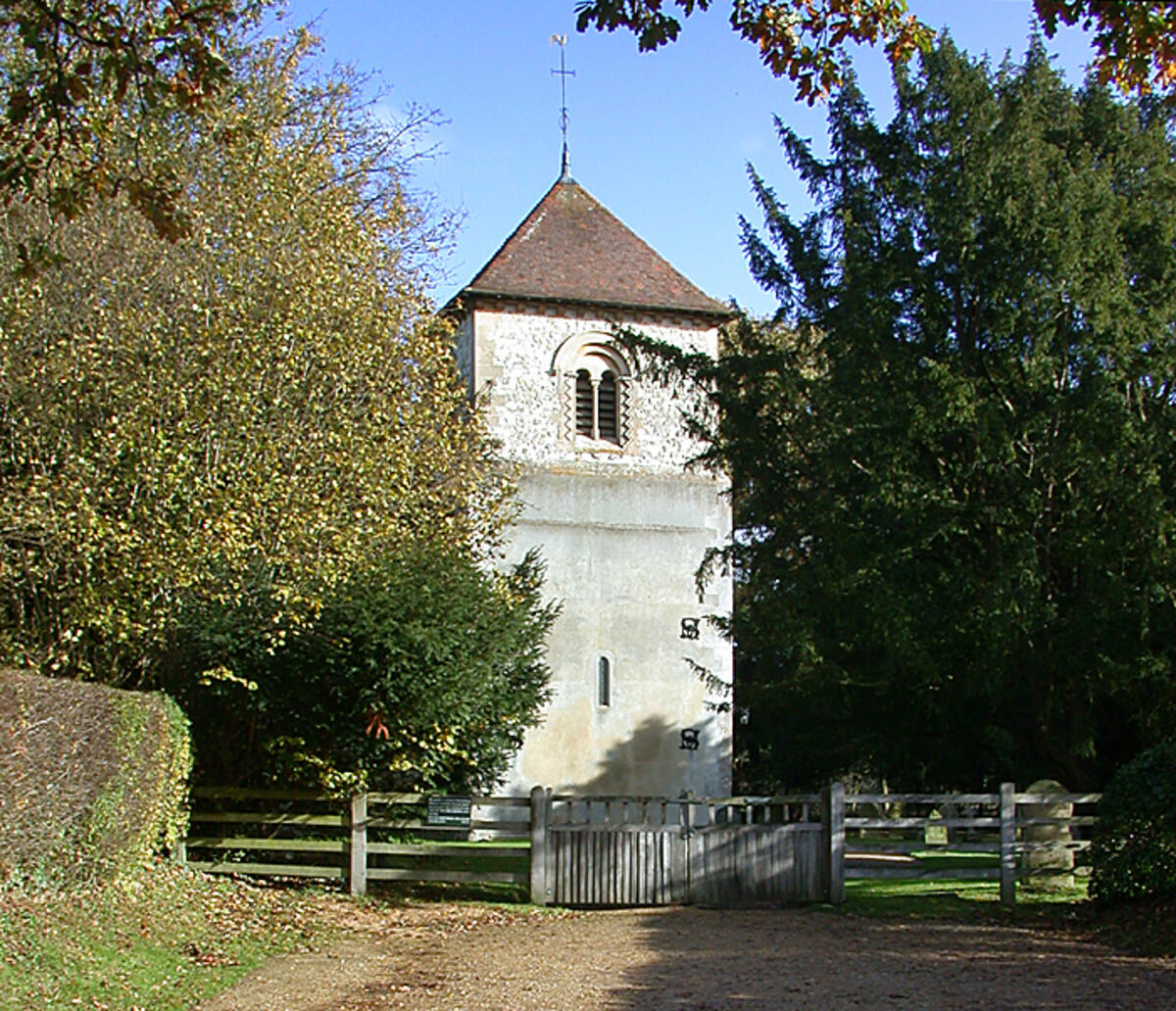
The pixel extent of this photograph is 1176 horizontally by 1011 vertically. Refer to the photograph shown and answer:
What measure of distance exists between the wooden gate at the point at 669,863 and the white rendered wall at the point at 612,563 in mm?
11181

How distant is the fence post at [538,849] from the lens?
14.6 metres

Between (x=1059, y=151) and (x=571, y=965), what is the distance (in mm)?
10290

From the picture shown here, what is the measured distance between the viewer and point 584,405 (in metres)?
28.0

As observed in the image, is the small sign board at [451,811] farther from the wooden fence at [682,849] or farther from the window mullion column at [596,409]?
the window mullion column at [596,409]

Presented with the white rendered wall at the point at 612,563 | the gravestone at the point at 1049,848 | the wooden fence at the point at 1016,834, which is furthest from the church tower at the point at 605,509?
the gravestone at the point at 1049,848

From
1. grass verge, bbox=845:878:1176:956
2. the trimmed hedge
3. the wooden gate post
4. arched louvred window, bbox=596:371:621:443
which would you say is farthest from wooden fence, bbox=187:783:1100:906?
arched louvred window, bbox=596:371:621:443

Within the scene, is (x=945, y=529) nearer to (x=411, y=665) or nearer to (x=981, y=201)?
(x=981, y=201)

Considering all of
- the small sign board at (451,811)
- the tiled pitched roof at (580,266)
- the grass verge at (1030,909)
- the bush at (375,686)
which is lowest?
the grass verge at (1030,909)

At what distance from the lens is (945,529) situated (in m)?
14.7

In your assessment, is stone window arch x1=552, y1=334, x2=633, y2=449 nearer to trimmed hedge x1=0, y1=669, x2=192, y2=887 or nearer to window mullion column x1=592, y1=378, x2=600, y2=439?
window mullion column x1=592, y1=378, x2=600, y2=439

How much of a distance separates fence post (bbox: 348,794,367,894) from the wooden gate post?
72.5 inches

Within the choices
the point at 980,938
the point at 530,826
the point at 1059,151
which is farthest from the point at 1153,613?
the point at 530,826

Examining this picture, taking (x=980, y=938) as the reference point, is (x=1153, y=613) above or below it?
above

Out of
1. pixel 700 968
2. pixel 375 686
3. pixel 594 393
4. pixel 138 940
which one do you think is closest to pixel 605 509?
pixel 594 393
